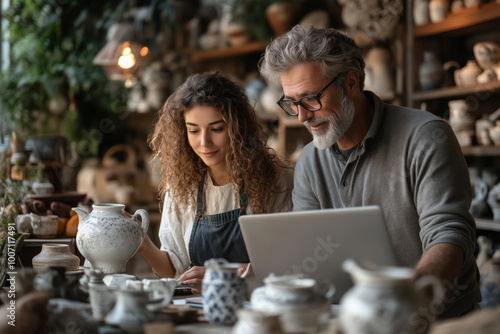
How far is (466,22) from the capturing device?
347cm

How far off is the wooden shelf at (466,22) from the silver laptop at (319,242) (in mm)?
2313

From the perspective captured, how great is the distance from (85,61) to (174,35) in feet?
2.61

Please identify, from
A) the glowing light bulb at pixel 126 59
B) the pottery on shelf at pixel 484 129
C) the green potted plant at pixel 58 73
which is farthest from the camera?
the green potted plant at pixel 58 73

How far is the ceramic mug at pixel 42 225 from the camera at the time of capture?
240 cm

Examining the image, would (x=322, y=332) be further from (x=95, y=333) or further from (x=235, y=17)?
(x=235, y=17)

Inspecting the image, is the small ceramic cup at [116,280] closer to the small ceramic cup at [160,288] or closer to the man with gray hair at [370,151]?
the small ceramic cup at [160,288]

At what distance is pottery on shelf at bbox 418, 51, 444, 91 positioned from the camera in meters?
3.66

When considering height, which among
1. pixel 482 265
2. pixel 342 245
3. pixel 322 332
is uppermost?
pixel 342 245

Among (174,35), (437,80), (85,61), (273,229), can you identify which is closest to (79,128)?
(85,61)

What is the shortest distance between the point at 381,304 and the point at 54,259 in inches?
50.2

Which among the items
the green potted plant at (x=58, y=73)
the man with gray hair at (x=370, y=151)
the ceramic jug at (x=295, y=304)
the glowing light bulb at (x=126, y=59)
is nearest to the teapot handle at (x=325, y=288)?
the ceramic jug at (x=295, y=304)

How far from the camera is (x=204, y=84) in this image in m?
2.41

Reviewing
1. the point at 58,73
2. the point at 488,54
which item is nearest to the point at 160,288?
the point at 488,54

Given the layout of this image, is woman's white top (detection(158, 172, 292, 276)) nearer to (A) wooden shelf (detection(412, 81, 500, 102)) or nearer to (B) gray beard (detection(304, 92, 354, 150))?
(B) gray beard (detection(304, 92, 354, 150))
